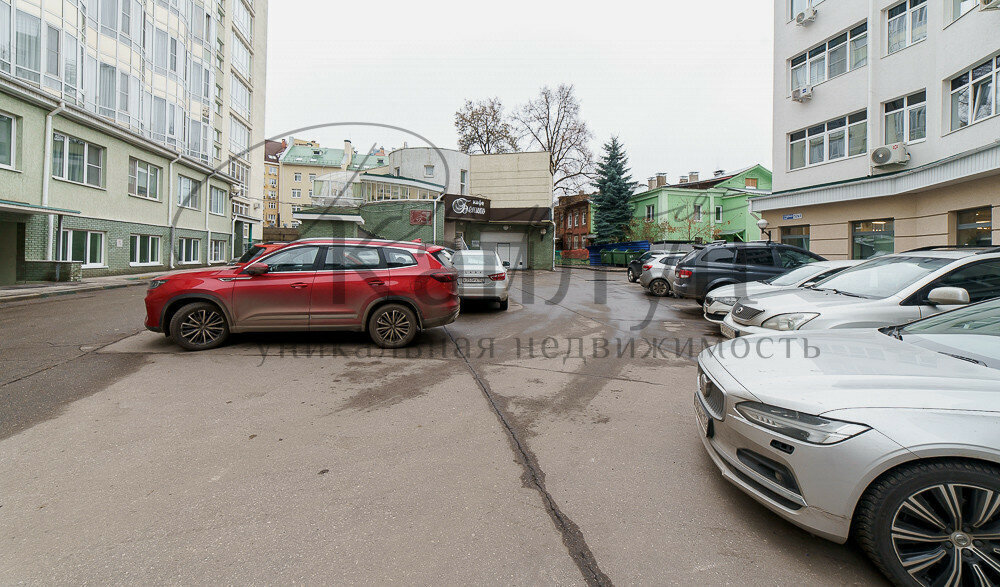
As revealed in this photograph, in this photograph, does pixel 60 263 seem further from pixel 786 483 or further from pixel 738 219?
pixel 738 219

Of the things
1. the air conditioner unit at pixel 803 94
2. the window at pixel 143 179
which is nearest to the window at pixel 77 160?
the window at pixel 143 179

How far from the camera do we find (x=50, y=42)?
16250 millimetres

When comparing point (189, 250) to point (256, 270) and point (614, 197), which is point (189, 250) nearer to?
point (256, 270)

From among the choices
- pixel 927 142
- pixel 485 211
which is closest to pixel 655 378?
pixel 927 142

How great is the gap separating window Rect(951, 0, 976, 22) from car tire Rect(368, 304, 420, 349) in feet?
58.5

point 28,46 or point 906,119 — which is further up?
point 28,46

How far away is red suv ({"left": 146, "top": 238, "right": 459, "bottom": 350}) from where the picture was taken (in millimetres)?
6594

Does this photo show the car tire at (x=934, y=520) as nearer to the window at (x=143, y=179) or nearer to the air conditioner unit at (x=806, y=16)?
the air conditioner unit at (x=806, y=16)

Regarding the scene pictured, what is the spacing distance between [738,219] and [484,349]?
133 feet

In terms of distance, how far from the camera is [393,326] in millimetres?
6977

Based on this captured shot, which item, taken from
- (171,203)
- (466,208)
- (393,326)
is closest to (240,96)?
(171,203)

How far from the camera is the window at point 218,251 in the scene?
1131 inches

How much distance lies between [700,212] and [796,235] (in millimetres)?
23895

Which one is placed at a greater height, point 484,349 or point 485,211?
point 485,211
